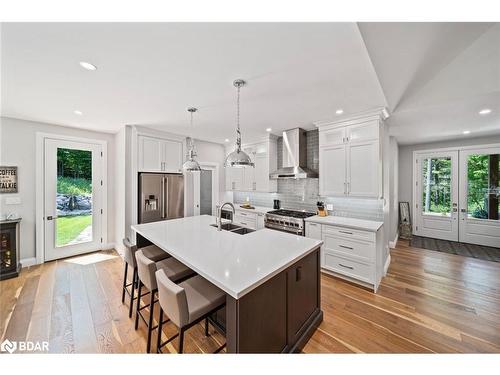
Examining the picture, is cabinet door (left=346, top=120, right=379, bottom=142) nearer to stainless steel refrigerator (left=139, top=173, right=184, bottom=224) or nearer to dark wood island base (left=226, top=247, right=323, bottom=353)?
dark wood island base (left=226, top=247, right=323, bottom=353)

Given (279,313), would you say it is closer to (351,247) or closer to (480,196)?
(351,247)

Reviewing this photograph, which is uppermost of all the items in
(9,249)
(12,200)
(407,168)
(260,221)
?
(407,168)

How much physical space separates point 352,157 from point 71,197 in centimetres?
519

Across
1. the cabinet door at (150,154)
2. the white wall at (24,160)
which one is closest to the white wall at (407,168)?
the cabinet door at (150,154)

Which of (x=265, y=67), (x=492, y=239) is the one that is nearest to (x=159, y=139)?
(x=265, y=67)

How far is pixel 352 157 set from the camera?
9.80 feet

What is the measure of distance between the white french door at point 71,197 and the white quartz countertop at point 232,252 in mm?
2305

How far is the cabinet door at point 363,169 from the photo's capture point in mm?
2766

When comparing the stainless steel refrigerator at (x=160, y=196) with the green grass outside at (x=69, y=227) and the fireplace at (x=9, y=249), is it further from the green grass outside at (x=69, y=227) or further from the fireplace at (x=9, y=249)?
the fireplace at (x=9, y=249)

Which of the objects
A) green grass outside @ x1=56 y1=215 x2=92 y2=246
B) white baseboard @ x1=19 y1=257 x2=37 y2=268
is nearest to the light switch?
green grass outside @ x1=56 y1=215 x2=92 y2=246

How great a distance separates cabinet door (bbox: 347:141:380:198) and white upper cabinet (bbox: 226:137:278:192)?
5.69 feet

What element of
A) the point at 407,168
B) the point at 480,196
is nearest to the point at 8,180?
the point at 407,168

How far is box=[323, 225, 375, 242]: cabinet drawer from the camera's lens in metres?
2.58

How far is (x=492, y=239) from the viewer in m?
4.11
